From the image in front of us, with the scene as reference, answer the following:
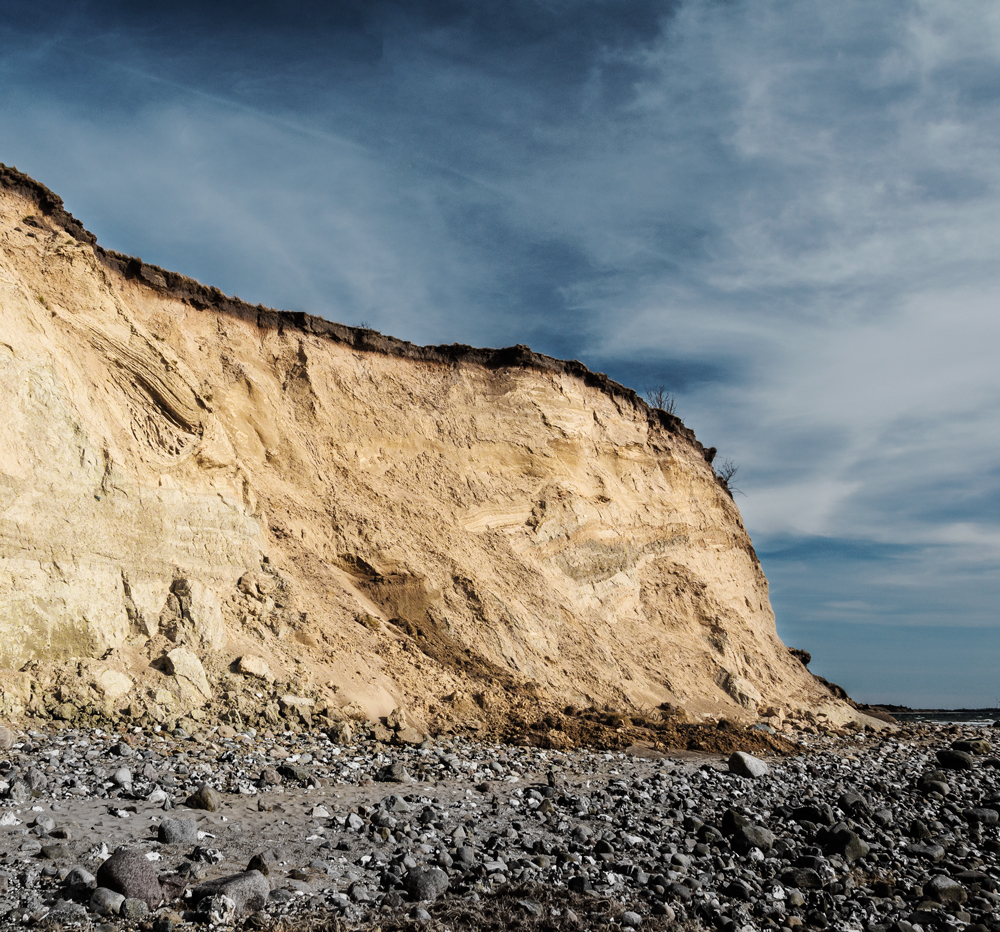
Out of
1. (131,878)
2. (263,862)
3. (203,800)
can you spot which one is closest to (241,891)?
(263,862)

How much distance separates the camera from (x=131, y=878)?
16.9 feet

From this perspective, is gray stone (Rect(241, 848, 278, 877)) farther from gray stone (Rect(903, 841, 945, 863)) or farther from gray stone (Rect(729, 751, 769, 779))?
gray stone (Rect(729, 751, 769, 779))

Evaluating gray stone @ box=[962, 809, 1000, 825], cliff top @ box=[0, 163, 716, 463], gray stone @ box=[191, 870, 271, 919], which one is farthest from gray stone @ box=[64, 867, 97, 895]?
cliff top @ box=[0, 163, 716, 463]

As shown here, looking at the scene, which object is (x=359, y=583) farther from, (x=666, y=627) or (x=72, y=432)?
(x=666, y=627)

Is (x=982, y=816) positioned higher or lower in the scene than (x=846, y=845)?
higher

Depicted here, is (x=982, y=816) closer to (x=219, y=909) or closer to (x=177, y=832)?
(x=219, y=909)

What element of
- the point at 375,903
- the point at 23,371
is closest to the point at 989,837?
the point at 375,903

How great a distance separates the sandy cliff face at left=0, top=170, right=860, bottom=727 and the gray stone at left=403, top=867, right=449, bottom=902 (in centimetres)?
595

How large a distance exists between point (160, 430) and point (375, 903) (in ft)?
33.0

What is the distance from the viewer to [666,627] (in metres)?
20.2

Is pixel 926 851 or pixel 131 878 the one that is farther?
pixel 926 851

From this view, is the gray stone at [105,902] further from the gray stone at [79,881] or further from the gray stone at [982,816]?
the gray stone at [982,816]

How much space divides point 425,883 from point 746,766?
7786 mm

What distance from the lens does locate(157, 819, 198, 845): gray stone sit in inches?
247
